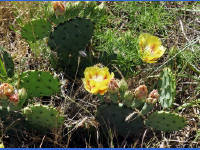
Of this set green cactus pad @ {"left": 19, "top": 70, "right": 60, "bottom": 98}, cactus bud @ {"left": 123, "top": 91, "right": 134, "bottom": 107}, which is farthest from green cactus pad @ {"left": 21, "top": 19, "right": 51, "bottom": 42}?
cactus bud @ {"left": 123, "top": 91, "right": 134, "bottom": 107}

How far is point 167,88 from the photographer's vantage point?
5.35 feet

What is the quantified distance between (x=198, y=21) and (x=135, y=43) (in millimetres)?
519

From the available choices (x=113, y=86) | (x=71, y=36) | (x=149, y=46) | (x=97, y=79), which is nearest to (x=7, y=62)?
(x=71, y=36)

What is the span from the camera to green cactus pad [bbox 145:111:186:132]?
4.90 ft

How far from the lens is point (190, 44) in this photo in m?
1.80

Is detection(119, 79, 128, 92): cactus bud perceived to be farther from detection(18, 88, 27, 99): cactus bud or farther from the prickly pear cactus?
detection(18, 88, 27, 99): cactus bud

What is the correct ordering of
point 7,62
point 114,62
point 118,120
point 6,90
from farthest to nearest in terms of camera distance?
point 114,62 < point 7,62 < point 118,120 < point 6,90

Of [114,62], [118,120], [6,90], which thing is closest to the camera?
[6,90]

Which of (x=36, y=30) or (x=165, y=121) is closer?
(x=165, y=121)

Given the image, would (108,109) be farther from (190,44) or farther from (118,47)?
(190,44)

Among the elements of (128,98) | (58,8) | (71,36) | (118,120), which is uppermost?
(58,8)

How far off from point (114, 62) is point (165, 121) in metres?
0.43

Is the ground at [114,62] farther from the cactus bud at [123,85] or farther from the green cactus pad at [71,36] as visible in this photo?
the cactus bud at [123,85]

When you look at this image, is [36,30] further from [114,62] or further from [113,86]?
[113,86]
